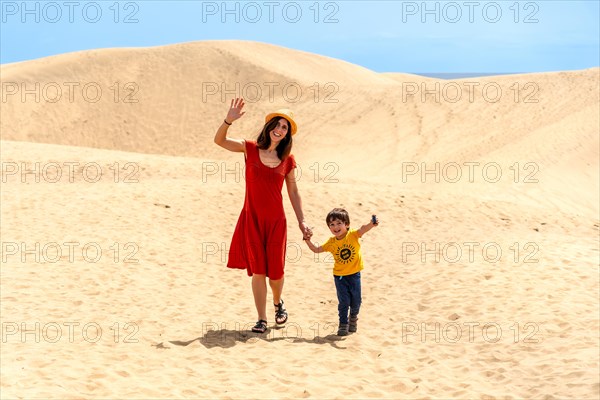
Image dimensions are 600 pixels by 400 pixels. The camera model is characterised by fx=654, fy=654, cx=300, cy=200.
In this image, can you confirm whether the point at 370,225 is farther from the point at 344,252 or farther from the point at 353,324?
the point at 353,324

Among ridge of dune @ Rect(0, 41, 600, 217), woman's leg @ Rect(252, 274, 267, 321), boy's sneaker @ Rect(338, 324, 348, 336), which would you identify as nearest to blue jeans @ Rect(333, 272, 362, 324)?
boy's sneaker @ Rect(338, 324, 348, 336)

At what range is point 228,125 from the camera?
6.33m

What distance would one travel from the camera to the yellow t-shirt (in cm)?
704

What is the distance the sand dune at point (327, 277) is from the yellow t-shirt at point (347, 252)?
2.91 ft

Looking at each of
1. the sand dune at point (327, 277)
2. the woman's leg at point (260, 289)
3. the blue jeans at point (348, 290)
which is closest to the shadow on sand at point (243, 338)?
the sand dune at point (327, 277)

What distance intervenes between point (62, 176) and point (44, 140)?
18.6 metres

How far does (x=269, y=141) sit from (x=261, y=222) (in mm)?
853

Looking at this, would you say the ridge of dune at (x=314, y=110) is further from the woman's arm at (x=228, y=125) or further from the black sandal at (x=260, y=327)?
the woman's arm at (x=228, y=125)

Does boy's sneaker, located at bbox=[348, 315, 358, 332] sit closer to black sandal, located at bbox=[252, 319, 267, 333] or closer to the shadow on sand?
the shadow on sand

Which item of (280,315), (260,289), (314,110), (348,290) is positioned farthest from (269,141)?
(314,110)

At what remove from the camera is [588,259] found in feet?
34.9

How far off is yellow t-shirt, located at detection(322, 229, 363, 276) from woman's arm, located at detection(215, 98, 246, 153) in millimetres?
1425

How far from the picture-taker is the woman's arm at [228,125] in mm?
6234

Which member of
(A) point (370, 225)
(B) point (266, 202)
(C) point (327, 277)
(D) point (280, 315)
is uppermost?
(B) point (266, 202)
